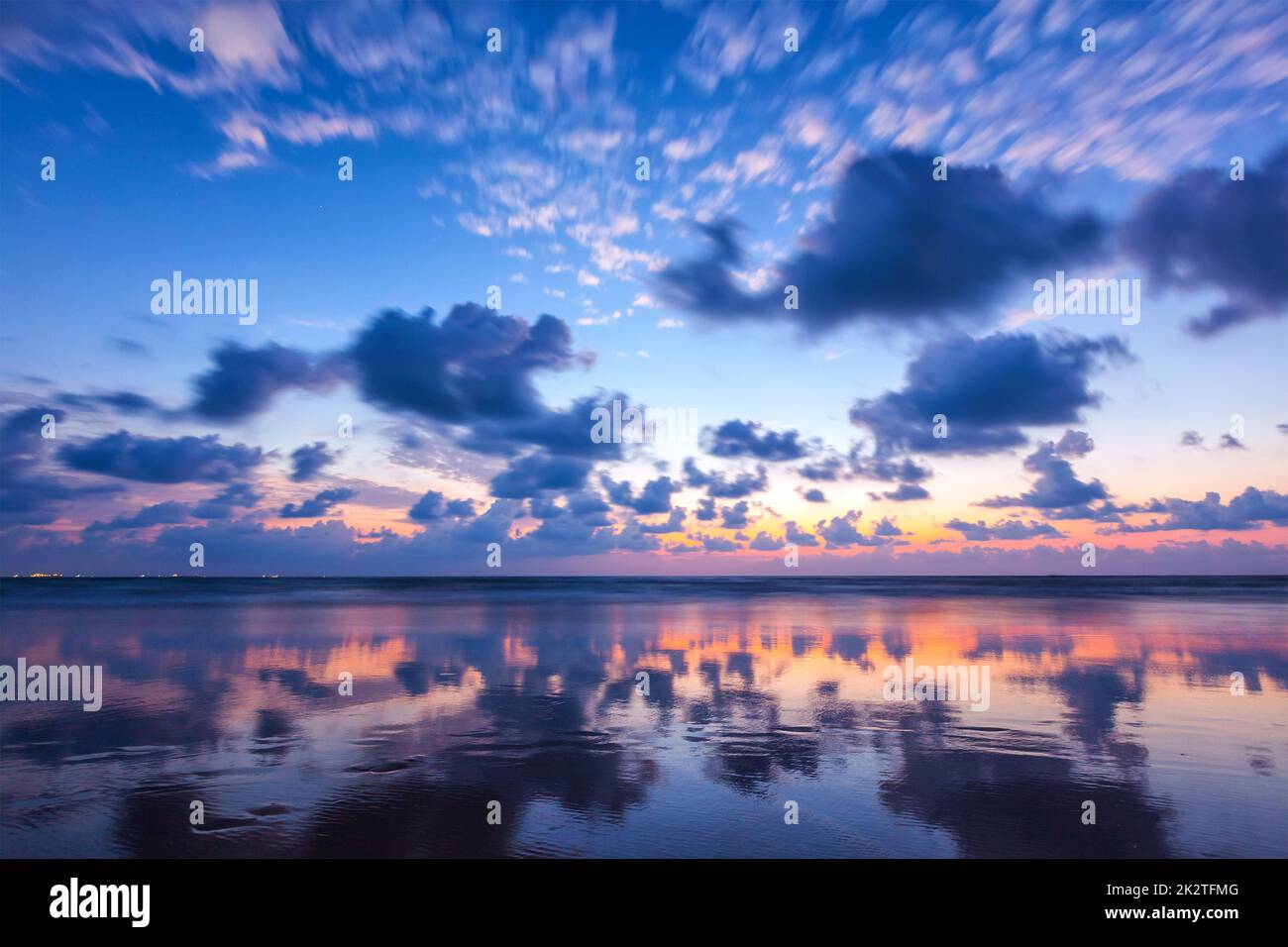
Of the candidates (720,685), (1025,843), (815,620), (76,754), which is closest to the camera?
(1025,843)

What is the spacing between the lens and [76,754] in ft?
30.9

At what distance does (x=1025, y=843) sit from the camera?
21.7 ft

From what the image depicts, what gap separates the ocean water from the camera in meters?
6.77

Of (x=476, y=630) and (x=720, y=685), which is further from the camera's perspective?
(x=476, y=630)

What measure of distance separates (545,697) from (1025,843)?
8866 millimetres

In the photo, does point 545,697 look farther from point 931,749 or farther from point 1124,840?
point 1124,840

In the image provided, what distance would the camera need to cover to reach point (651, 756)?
9.34 meters

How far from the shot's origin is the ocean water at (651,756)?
6.77 meters
